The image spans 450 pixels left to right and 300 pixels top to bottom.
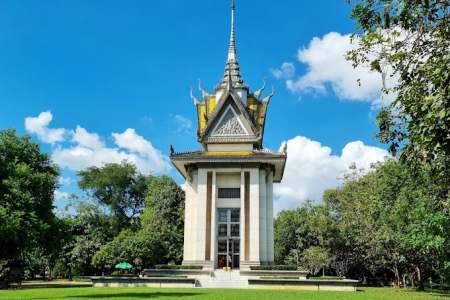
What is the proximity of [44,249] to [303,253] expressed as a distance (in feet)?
92.6

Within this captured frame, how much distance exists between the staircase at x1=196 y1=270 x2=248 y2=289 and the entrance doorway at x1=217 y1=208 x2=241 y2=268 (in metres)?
2.54

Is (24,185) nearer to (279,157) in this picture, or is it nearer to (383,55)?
(279,157)

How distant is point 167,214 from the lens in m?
49.8

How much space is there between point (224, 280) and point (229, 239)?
4154 millimetres

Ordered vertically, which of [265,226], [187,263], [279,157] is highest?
[279,157]

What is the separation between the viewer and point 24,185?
1034 inches

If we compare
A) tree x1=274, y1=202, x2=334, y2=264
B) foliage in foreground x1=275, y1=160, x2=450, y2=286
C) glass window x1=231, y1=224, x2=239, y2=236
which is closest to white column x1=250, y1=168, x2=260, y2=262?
glass window x1=231, y1=224, x2=239, y2=236

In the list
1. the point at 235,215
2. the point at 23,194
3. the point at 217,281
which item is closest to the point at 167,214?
the point at 235,215

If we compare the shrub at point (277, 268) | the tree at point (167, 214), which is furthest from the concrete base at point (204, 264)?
the tree at point (167, 214)

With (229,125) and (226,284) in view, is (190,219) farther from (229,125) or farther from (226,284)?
(229,125)

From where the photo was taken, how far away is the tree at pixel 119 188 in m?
55.2

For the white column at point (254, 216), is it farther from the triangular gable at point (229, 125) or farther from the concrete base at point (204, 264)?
the triangular gable at point (229, 125)

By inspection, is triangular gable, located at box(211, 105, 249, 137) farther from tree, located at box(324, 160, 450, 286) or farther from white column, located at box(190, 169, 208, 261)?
tree, located at box(324, 160, 450, 286)

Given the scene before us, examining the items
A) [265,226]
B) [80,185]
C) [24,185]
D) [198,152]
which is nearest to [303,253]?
[265,226]
